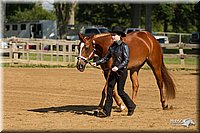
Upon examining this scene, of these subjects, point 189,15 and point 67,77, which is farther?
point 189,15

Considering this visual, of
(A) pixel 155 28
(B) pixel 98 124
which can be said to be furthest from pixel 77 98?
(A) pixel 155 28

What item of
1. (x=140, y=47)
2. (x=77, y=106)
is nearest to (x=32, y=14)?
(x=77, y=106)

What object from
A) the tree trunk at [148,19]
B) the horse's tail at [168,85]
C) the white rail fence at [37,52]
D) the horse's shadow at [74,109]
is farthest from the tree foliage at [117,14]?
the horse's tail at [168,85]

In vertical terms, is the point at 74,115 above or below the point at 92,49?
below

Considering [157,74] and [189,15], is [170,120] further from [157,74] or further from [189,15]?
[189,15]

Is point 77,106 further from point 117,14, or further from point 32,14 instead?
point 32,14

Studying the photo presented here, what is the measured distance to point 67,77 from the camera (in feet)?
66.5

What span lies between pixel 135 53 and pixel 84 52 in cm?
133

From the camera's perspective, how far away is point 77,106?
12.5m

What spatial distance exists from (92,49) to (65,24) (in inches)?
1369

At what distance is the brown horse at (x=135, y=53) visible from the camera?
1103 cm

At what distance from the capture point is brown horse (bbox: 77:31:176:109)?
1103 centimetres

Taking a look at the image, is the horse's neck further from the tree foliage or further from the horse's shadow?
the tree foliage
